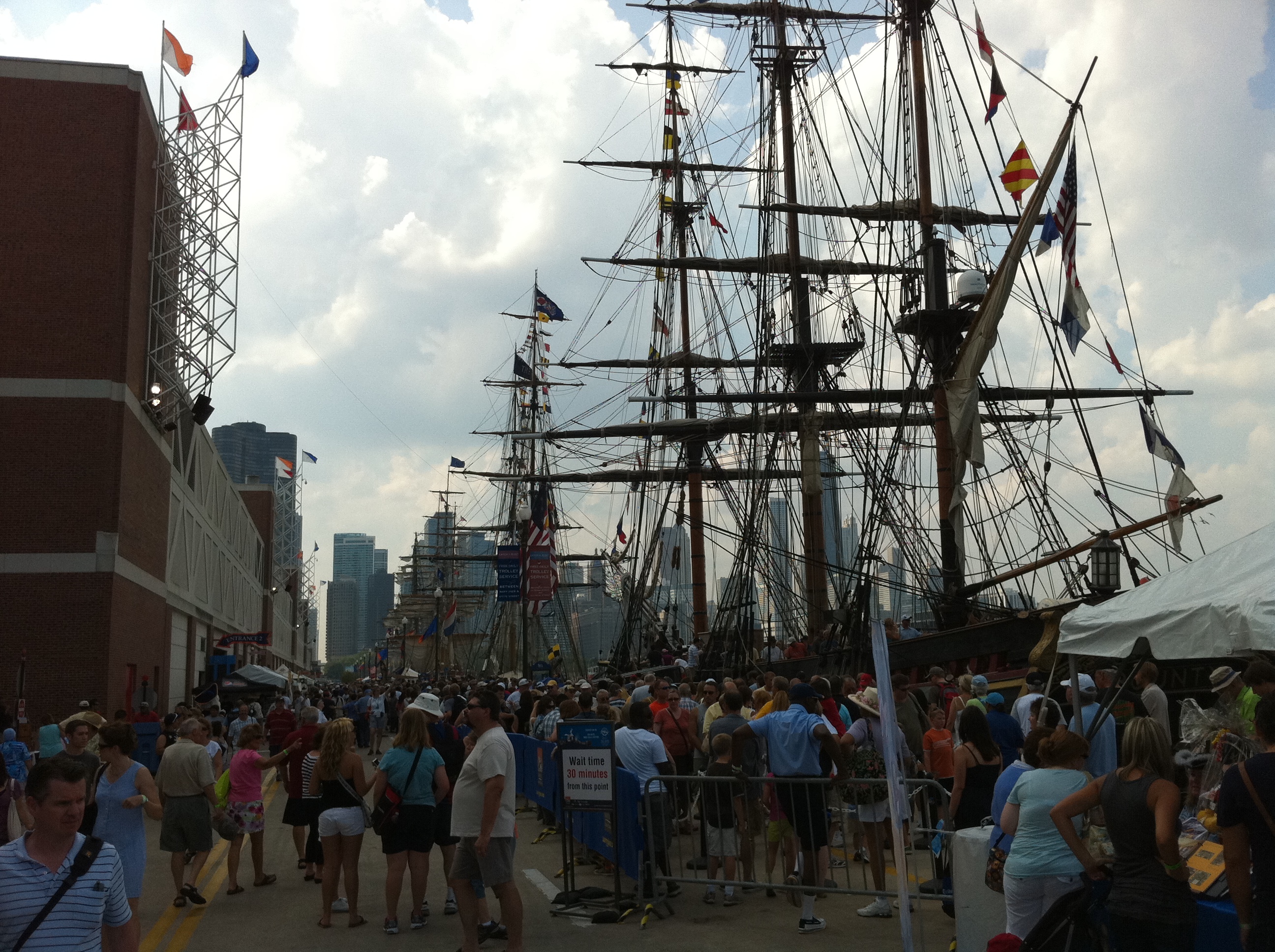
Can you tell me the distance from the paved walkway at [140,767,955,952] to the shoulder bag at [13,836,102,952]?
484 cm

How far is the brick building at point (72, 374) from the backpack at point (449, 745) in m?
18.6

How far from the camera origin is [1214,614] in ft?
23.7

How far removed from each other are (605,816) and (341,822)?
247 centimetres

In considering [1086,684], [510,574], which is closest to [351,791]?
[1086,684]

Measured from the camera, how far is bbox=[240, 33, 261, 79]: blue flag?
33.9 metres

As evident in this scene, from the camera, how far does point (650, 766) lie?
10.1 metres

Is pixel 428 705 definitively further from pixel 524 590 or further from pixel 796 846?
pixel 524 590

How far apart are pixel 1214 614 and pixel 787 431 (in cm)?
3049

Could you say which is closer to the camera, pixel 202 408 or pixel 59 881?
pixel 59 881

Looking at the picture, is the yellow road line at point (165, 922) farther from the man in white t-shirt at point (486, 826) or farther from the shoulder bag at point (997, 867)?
the shoulder bag at point (997, 867)

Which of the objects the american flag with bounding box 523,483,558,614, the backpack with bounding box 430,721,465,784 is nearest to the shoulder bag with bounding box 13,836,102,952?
the backpack with bounding box 430,721,465,784

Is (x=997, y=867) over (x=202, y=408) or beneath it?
beneath

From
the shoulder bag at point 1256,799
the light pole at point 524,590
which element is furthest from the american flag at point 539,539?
the shoulder bag at point 1256,799

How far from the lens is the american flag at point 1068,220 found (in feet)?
64.0
